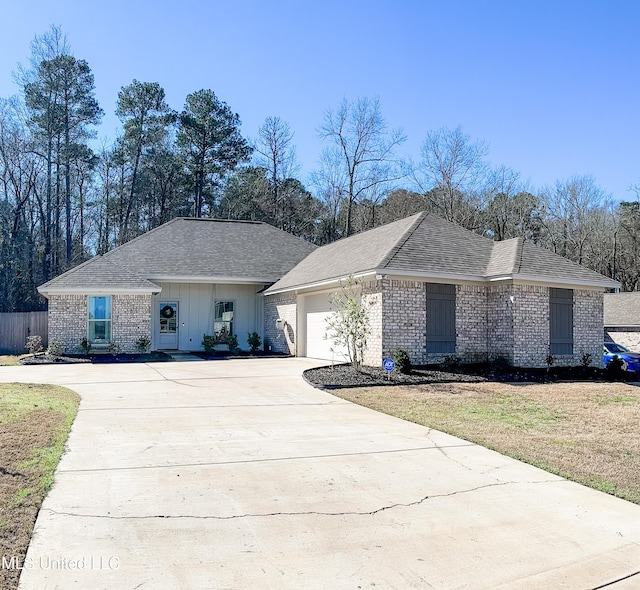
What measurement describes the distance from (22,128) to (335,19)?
26462 millimetres

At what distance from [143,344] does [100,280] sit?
8.91ft

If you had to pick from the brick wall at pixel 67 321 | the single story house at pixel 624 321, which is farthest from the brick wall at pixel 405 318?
the single story house at pixel 624 321

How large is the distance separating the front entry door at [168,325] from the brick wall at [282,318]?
3648mm

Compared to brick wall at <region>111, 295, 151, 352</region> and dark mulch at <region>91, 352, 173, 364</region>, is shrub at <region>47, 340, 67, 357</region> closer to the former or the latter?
dark mulch at <region>91, 352, 173, 364</region>

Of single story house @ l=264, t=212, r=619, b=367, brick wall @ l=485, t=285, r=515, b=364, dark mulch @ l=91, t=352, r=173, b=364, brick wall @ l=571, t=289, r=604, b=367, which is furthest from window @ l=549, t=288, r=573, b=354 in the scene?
dark mulch @ l=91, t=352, r=173, b=364

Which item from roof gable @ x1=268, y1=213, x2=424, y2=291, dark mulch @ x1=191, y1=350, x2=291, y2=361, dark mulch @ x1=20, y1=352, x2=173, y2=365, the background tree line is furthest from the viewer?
the background tree line

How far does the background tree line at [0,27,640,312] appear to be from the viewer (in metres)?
32.8

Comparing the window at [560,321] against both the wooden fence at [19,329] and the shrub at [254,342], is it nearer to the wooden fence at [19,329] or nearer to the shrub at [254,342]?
the shrub at [254,342]

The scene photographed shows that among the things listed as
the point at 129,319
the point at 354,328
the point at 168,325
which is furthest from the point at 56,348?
the point at 354,328

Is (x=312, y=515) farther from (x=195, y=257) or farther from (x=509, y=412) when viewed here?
(x=195, y=257)

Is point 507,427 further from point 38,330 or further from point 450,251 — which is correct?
point 38,330

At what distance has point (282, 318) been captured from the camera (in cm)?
2086

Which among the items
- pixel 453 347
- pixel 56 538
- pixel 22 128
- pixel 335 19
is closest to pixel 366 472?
pixel 56 538

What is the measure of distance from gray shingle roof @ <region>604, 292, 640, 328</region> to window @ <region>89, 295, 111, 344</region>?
74.4ft
